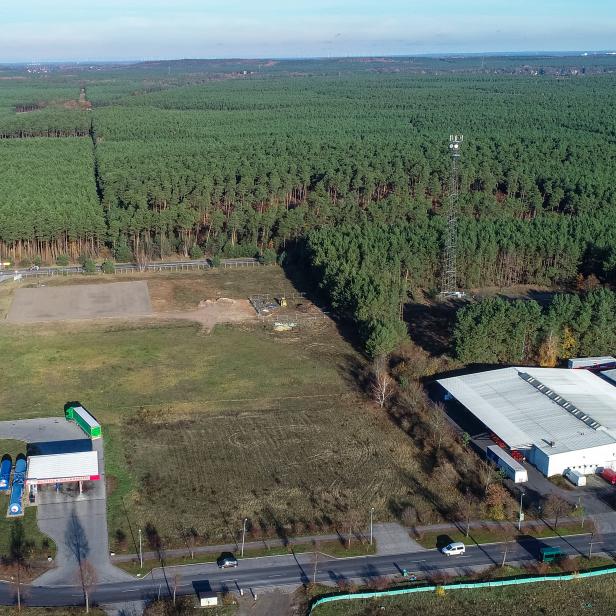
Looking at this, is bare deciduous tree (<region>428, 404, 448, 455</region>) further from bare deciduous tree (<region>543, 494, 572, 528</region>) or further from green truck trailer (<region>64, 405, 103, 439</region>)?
green truck trailer (<region>64, 405, 103, 439</region>)

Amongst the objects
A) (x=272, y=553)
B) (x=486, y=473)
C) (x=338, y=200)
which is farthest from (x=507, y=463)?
(x=338, y=200)

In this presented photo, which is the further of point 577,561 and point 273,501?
point 273,501

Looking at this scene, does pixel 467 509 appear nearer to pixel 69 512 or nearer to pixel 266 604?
pixel 266 604

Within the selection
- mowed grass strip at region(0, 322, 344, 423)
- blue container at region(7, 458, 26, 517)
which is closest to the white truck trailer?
mowed grass strip at region(0, 322, 344, 423)

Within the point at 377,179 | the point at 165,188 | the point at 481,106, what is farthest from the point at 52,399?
the point at 481,106

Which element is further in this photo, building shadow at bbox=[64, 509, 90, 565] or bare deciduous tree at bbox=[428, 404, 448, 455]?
bare deciduous tree at bbox=[428, 404, 448, 455]

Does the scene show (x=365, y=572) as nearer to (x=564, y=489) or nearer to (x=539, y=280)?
(x=564, y=489)
